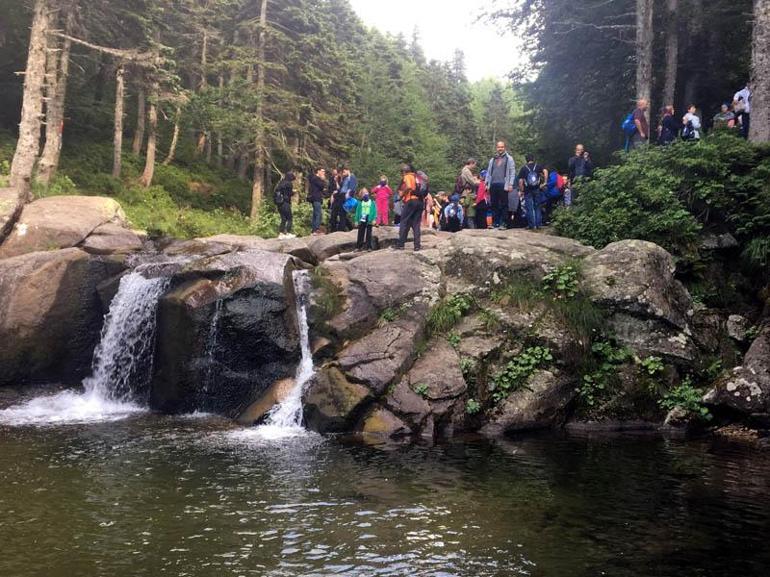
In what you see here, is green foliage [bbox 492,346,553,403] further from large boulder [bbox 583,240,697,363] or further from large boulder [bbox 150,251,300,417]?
large boulder [bbox 150,251,300,417]

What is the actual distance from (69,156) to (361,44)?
33.1 m

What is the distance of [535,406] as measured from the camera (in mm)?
11445

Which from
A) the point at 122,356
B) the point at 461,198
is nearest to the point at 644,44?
the point at 461,198

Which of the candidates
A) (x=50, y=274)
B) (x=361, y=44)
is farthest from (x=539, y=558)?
(x=361, y=44)

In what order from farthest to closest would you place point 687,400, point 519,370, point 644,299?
point 644,299
point 519,370
point 687,400

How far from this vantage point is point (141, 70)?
97.3 feet

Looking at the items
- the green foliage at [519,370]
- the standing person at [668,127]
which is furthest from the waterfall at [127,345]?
the standing person at [668,127]

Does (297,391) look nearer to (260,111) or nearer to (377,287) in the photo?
(377,287)

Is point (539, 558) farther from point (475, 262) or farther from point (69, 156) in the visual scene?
point (69, 156)

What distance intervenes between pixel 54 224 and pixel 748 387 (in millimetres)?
16384

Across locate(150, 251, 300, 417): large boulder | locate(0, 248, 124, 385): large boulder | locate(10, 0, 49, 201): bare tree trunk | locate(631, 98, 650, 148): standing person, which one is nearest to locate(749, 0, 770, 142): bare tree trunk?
locate(631, 98, 650, 148): standing person

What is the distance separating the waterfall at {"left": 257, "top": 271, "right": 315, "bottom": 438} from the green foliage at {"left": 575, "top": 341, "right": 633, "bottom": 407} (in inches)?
204

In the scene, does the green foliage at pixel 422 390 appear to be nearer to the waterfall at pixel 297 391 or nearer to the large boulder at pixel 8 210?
the waterfall at pixel 297 391

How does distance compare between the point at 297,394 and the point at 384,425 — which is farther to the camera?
the point at 297,394
